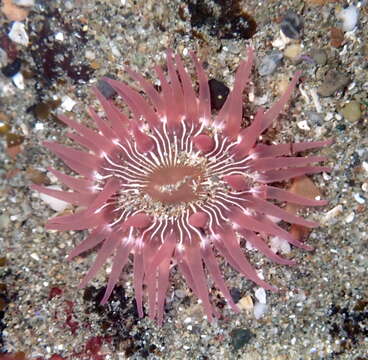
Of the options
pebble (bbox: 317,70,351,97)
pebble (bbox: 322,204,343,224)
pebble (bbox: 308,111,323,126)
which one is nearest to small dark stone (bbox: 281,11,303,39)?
pebble (bbox: 317,70,351,97)

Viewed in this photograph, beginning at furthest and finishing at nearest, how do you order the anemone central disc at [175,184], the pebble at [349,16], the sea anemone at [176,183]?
1. the pebble at [349,16]
2. the anemone central disc at [175,184]
3. the sea anemone at [176,183]

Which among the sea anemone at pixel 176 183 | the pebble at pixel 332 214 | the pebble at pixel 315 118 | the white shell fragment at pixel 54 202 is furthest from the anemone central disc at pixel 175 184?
the pebble at pixel 332 214

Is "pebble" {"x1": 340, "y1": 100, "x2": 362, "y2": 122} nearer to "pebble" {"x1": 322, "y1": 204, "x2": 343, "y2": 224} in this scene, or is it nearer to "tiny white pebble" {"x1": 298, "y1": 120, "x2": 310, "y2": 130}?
"tiny white pebble" {"x1": 298, "y1": 120, "x2": 310, "y2": 130}

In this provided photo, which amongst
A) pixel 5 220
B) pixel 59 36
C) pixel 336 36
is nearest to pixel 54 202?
pixel 5 220

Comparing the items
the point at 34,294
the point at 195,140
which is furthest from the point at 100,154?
the point at 34,294

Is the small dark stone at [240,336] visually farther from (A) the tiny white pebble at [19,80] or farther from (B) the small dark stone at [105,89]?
(A) the tiny white pebble at [19,80]

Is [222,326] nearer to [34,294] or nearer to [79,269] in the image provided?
[79,269]

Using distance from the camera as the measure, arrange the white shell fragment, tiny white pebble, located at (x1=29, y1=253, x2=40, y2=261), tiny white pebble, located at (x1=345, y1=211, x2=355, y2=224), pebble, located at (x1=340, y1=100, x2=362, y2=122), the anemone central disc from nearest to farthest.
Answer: the anemone central disc
pebble, located at (x1=340, y1=100, x2=362, y2=122)
tiny white pebble, located at (x1=345, y1=211, x2=355, y2=224)
the white shell fragment
tiny white pebble, located at (x1=29, y1=253, x2=40, y2=261)
